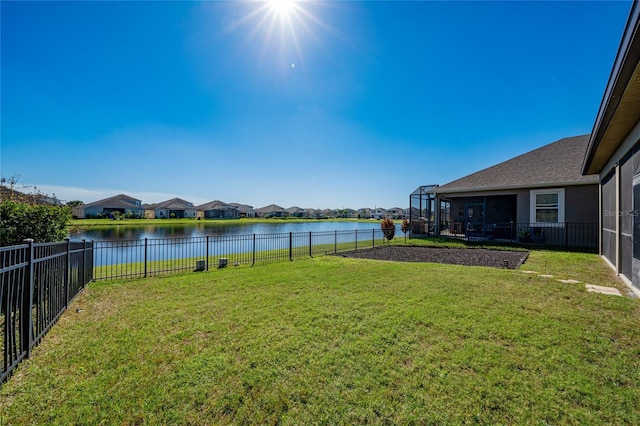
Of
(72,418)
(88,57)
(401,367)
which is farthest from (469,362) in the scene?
(88,57)

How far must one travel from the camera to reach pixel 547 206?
12805 mm

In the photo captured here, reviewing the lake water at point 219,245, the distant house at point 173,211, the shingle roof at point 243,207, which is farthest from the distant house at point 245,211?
the lake water at point 219,245

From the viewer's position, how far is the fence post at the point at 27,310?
2.92 meters

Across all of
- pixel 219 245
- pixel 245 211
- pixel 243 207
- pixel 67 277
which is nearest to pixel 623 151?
pixel 67 277

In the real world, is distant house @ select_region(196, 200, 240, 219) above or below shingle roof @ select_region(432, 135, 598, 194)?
below

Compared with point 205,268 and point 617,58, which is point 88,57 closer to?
point 205,268

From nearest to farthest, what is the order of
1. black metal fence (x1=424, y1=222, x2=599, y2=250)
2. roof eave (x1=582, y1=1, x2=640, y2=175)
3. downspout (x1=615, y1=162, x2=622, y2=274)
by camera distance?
roof eave (x1=582, y1=1, x2=640, y2=175)
downspout (x1=615, y1=162, x2=622, y2=274)
black metal fence (x1=424, y1=222, x2=599, y2=250)

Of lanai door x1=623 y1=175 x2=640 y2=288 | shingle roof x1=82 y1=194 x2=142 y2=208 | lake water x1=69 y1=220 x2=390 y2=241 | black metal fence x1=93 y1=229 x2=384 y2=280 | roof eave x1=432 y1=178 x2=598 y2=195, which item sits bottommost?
lake water x1=69 y1=220 x2=390 y2=241

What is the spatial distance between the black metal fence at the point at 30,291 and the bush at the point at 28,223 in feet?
2.16

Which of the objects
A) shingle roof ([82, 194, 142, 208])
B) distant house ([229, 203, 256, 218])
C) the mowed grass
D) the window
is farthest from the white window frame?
distant house ([229, 203, 256, 218])

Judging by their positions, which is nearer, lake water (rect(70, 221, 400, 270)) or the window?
lake water (rect(70, 221, 400, 270))

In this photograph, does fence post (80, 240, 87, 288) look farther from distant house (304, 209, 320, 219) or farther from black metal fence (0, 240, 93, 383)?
distant house (304, 209, 320, 219)

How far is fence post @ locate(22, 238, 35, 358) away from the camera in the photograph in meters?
2.92

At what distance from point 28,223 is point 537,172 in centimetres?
1876
